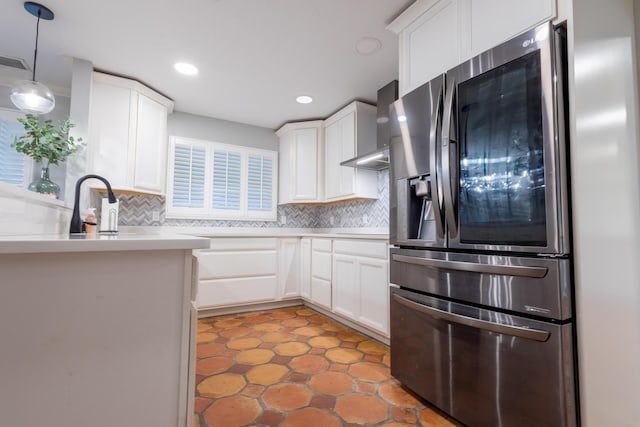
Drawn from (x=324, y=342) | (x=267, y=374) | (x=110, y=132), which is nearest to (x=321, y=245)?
(x=324, y=342)

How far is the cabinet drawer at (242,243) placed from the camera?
3.05 m

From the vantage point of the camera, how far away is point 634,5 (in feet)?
4.67

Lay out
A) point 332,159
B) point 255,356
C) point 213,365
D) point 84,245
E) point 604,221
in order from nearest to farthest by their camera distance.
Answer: point 84,245
point 604,221
point 213,365
point 255,356
point 332,159

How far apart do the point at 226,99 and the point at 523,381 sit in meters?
3.36

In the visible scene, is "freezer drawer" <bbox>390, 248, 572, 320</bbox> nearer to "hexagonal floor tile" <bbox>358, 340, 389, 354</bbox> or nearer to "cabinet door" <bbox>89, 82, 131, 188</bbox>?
"hexagonal floor tile" <bbox>358, 340, 389, 354</bbox>

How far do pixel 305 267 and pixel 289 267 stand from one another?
196mm

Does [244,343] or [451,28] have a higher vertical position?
[451,28]

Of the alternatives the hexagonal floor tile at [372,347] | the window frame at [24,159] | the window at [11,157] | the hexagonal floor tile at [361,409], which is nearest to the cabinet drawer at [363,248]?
the hexagonal floor tile at [372,347]

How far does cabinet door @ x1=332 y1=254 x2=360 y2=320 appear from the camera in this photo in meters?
2.49

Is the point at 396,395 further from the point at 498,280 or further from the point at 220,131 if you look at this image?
the point at 220,131

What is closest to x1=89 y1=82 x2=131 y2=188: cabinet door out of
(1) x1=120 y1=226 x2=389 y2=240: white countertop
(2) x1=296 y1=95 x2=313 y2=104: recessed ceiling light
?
(1) x1=120 y1=226 x2=389 y2=240: white countertop

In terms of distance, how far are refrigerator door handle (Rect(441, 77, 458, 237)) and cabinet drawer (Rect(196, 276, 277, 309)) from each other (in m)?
2.35

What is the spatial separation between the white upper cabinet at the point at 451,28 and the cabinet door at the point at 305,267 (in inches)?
79.0

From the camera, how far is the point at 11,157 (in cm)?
249
